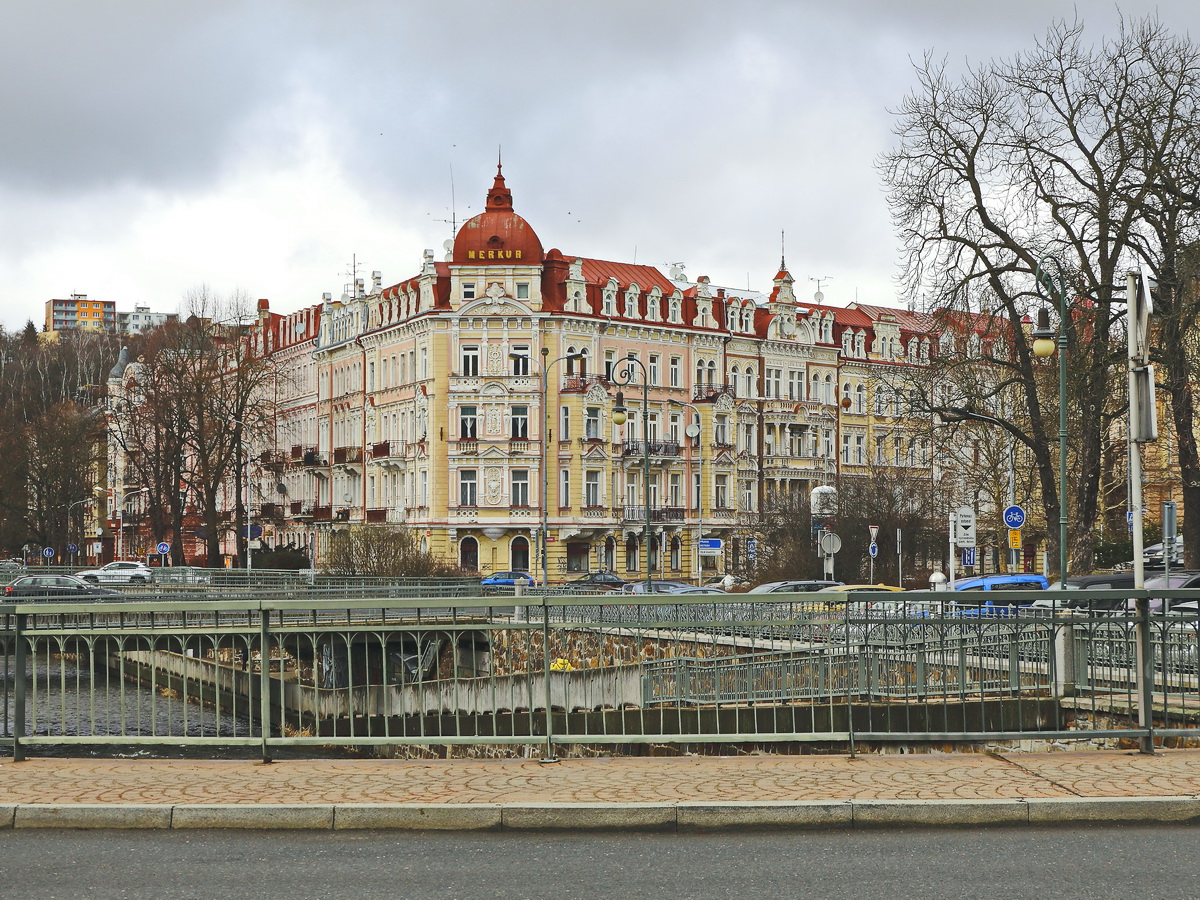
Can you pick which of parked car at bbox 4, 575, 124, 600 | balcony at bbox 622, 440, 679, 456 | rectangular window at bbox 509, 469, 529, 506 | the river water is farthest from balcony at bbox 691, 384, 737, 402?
the river water

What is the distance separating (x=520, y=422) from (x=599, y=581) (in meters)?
11.7

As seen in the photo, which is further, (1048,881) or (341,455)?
(341,455)

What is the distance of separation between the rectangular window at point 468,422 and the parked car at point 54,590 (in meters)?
20.8

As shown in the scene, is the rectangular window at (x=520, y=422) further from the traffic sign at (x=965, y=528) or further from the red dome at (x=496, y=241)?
the traffic sign at (x=965, y=528)

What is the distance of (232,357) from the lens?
70688 millimetres

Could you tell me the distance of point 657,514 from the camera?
7412 cm

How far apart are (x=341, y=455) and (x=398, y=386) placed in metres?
7.28

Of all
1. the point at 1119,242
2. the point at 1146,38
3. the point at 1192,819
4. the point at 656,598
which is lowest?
the point at 1192,819

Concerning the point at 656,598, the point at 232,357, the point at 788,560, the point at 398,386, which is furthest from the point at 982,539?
the point at 656,598

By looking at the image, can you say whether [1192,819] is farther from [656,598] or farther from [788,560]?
[788,560]

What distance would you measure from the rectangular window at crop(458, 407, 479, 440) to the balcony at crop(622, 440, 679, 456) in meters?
7.74

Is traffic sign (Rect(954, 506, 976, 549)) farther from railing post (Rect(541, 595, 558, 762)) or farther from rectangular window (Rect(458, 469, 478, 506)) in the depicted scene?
rectangular window (Rect(458, 469, 478, 506))

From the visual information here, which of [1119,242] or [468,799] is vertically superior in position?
[1119,242]

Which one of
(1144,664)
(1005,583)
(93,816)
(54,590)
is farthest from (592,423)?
(93,816)
